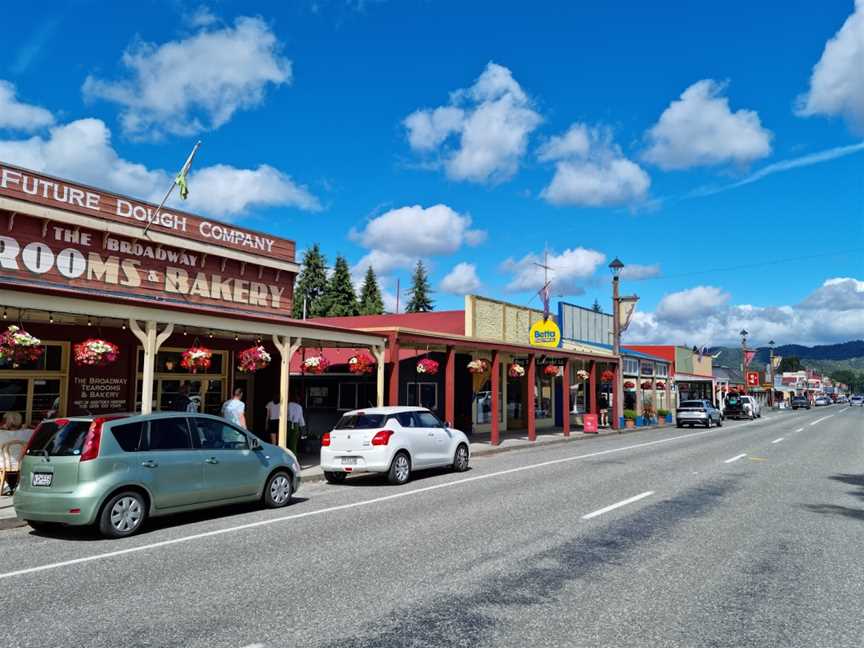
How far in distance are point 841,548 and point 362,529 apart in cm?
589

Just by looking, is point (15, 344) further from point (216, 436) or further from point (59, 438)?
point (216, 436)

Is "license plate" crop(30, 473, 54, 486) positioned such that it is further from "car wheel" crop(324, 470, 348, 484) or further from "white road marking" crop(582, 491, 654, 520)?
"white road marking" crop(582, 491, 654, 520)

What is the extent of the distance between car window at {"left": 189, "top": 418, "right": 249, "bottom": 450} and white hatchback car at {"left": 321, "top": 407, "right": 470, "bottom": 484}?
10.6 ft

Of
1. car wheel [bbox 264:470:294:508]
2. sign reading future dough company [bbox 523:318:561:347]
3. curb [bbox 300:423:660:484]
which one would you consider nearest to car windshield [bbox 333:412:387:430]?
curb [bbox 300:423:660:484]

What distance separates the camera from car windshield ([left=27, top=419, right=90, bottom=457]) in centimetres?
887

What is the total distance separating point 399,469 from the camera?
13.9 m

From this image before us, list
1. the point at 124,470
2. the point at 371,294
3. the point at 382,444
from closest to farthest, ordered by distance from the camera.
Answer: the point at 124,470 → the point at 382,444 → the point at 371,294

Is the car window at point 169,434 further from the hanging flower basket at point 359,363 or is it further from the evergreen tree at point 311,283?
the evergreen tree at point 311,283

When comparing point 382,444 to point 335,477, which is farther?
point 335,477

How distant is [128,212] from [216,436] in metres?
10.2

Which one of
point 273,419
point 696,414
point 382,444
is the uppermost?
point 273,419

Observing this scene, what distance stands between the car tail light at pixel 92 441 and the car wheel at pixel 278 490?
2920 millimetres

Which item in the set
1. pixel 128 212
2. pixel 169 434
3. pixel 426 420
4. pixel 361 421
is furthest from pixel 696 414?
pixel 169 434

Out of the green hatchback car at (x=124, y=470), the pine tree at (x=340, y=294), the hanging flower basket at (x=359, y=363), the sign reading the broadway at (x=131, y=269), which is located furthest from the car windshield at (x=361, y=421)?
the pine tree at (x=340, y=294)
